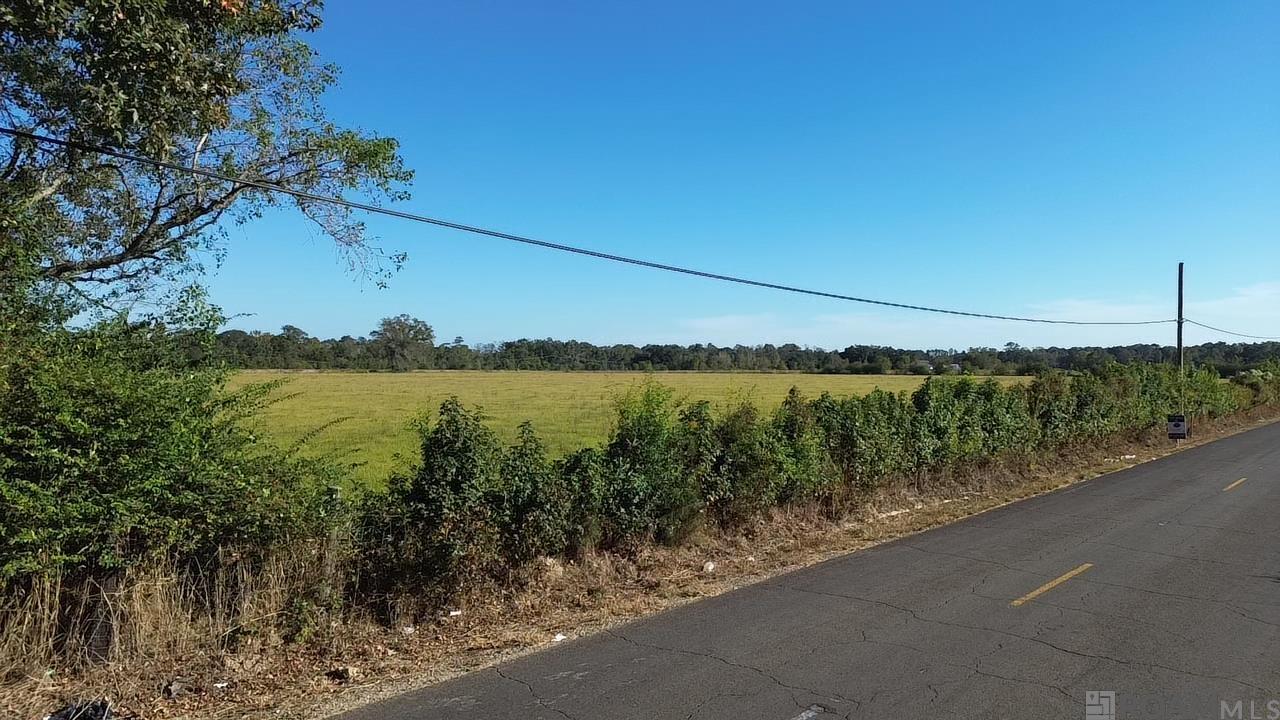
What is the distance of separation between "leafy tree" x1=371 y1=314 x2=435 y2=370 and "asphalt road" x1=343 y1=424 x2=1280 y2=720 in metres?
135

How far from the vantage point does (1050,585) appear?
283 inches

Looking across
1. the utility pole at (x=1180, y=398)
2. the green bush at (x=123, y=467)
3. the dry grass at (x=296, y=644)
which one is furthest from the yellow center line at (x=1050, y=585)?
the utility pole at (x=1180, y=398)

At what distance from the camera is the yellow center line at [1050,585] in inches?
265

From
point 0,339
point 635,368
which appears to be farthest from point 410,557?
point 635,368

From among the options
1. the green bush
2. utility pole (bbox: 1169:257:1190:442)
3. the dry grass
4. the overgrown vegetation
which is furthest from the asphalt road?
utility pole (bbox: 1169:257:1190:442)

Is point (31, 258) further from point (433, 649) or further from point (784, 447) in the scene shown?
A: point (784, 447)

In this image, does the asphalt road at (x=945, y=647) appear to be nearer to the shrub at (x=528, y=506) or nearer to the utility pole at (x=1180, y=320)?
the shrub at (x=528, y=506)

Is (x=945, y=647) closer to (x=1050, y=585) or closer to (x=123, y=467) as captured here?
(x=1050, y=585)

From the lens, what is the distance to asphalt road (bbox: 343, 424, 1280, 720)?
14.9 feet

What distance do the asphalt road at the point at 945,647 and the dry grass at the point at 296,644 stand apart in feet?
1.36

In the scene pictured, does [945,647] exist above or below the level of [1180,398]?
below

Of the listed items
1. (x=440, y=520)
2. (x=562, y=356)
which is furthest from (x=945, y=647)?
(x=562, y=356)

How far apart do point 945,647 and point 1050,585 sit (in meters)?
2.46

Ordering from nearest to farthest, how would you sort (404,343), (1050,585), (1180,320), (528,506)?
1. (528,506)
2. (1050,585)
3. (1180,320)
4. (404,343)
